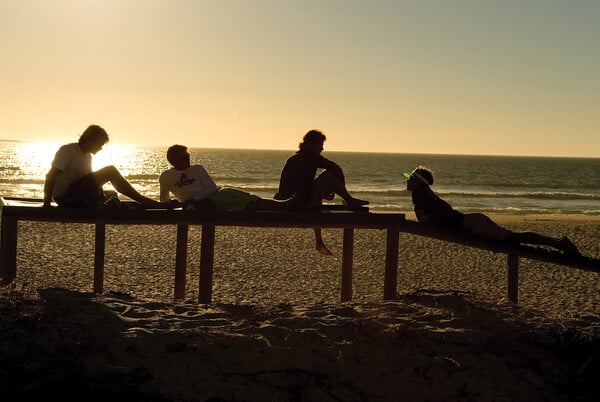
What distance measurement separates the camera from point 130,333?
17.8 ft

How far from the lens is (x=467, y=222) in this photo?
789cm

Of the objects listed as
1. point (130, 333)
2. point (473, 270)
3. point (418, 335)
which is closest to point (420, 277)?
point (473, 270)

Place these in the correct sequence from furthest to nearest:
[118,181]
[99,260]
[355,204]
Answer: [99,260]
[355,204]
[118,181]

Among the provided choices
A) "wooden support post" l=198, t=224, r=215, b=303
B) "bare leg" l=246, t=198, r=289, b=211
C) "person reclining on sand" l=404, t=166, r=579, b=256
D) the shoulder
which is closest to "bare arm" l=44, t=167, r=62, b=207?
the shoulder

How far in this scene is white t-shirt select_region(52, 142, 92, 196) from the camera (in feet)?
24.1

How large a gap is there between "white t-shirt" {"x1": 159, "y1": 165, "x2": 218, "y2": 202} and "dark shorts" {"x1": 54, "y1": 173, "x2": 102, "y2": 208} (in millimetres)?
946

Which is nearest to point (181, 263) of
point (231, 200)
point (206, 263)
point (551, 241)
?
point (206, 263)

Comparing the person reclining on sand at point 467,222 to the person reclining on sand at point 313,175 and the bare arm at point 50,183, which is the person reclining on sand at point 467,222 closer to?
the person reclining on sand at point 313,175

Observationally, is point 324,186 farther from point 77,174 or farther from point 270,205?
point 77,174

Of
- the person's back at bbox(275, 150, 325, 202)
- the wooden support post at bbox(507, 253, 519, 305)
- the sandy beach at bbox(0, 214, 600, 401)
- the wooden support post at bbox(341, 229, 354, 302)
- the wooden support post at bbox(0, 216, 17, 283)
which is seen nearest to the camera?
the sandy beach at bbox(0, 214, 600, 401)

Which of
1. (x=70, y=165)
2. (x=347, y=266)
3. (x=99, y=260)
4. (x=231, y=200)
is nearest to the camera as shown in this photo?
A: (x=70, y=165)

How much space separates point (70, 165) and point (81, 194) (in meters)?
0.39

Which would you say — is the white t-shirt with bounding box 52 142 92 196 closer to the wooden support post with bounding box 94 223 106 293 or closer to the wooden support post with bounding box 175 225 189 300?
the wooden support post with bounding box 94 223 106 293

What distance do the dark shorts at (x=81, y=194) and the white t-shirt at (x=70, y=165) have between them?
0.07 meters
